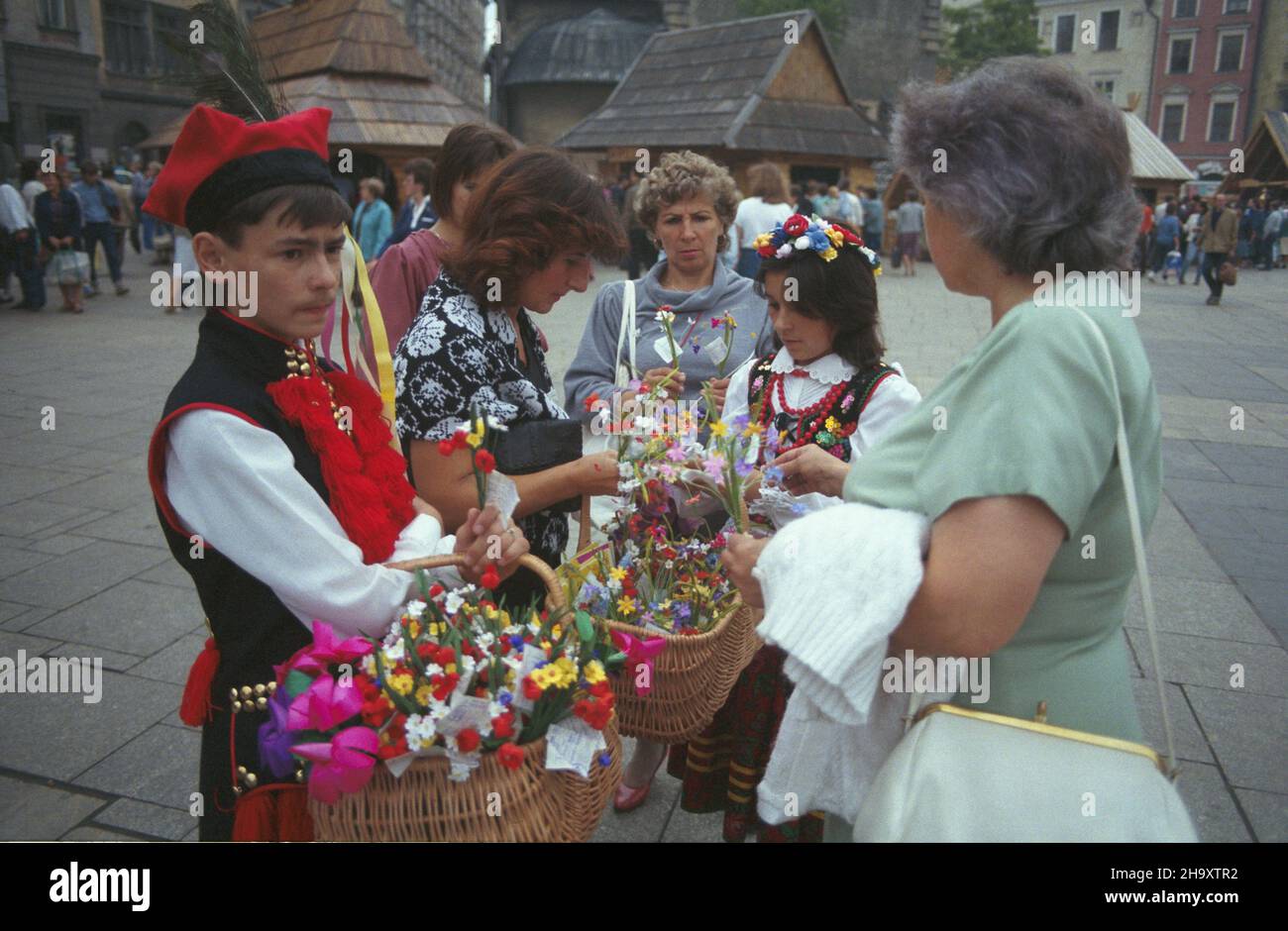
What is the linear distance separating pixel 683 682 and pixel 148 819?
186 cm

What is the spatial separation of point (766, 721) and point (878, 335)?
46.4 inches

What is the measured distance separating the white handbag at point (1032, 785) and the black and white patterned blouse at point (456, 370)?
128 centimetres

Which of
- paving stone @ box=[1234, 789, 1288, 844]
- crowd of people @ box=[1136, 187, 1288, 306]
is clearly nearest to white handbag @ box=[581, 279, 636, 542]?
paving stone @ box=[1234, 789, 1288, 844]

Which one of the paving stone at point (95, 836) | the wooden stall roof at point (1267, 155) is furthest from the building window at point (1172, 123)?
the paving stone at point (95, 836)

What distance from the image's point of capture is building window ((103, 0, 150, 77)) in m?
30.7

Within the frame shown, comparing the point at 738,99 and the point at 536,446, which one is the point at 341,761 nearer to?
the point at 536,446

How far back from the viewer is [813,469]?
2234 mm

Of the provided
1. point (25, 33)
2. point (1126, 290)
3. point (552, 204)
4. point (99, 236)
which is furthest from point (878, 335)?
point (25, 33)

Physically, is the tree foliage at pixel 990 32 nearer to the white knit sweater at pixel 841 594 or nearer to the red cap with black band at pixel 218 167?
the red cap with black band at pixel 218 167

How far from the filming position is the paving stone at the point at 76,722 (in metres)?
3.05

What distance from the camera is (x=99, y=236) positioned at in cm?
1415

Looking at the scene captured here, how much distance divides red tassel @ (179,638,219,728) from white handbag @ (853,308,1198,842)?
1.22 metres

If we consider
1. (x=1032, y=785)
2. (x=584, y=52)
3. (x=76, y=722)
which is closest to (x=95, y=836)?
(x=76, y=722)
